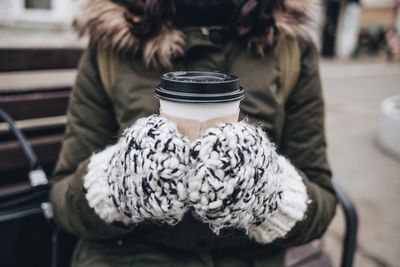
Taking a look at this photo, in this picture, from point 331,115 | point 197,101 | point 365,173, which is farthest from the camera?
point 331,115

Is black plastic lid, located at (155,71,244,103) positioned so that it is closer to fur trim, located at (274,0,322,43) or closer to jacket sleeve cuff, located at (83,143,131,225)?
jacket sleeve cuff, located at (83,143,131,225)

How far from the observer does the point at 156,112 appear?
1265 millimetres

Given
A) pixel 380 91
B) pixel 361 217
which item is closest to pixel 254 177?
pixel 361 217

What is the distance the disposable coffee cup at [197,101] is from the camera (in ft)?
2.66

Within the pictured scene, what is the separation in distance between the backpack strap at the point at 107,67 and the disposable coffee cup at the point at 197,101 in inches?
20.7

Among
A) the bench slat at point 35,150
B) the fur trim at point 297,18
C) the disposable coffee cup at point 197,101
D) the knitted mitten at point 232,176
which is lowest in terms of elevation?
the bench slat at point 35,150

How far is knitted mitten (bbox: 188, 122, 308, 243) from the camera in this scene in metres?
0.80

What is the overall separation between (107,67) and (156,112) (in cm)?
25

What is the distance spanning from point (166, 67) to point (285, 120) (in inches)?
17.7

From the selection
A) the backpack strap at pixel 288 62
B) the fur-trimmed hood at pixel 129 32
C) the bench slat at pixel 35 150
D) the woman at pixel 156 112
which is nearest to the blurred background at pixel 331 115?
the bench slat at pixel 35 150

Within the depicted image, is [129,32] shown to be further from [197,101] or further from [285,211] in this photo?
[285,211]

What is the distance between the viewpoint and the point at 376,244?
113 inches

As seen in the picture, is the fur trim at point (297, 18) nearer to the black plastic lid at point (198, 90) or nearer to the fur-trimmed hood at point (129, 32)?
the fur-trimmed hood at point (129, 32)

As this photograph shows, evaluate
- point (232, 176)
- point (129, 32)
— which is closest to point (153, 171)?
point (232, 176)
